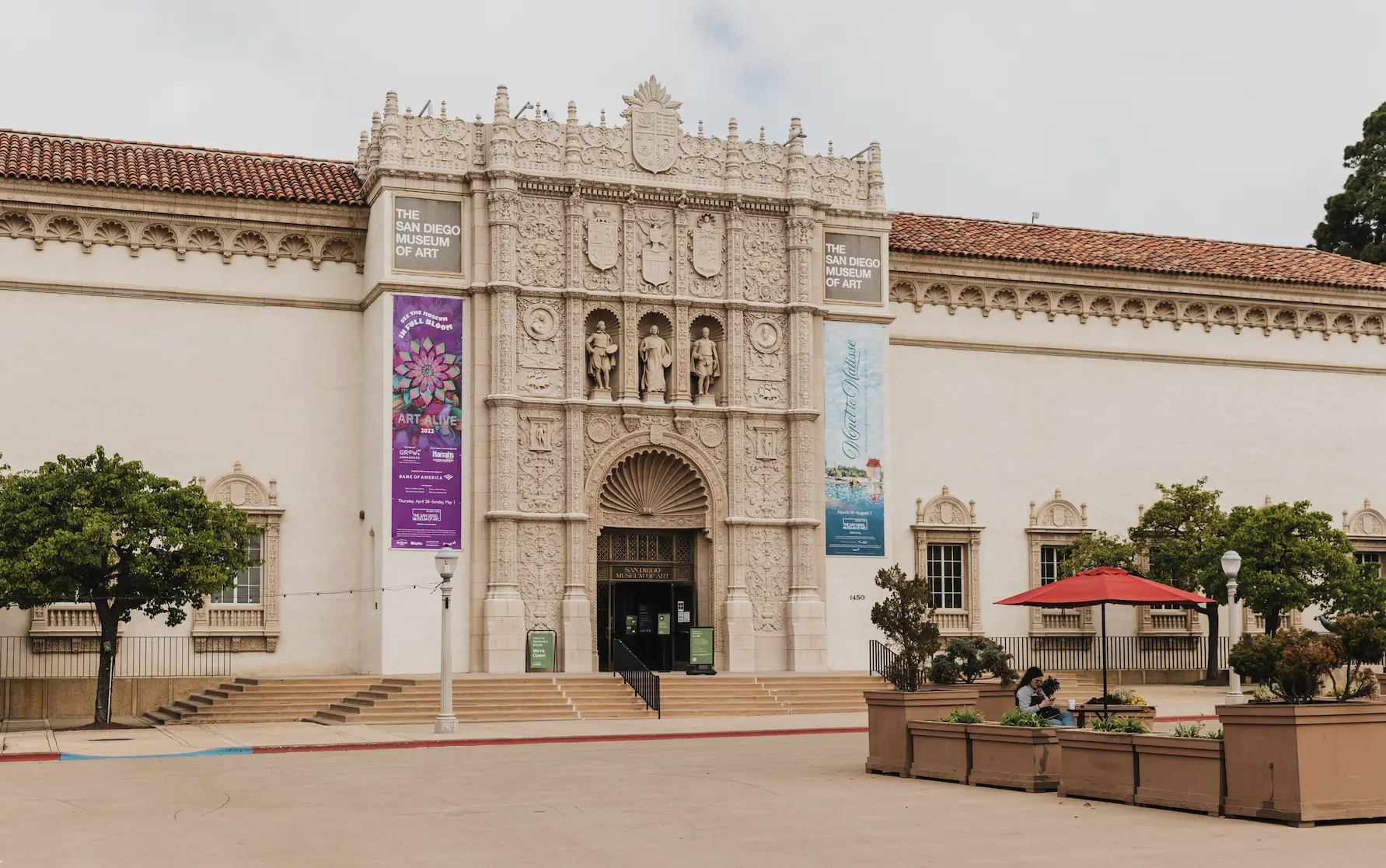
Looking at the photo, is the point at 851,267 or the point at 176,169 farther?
the point at 851,267

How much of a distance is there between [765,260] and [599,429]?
5.52 m

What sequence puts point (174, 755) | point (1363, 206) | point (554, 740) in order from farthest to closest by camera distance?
point (1363, 206), point (554, 740), point (174, 755)

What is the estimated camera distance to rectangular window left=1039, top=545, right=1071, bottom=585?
40.1 m

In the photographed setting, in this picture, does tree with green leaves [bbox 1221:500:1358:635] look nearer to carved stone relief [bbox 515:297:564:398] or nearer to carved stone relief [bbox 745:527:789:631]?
carved stone relief [bbox 745:527:789:631]

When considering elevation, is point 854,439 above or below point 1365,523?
above

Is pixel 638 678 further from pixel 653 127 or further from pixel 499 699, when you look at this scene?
pixel 653 127

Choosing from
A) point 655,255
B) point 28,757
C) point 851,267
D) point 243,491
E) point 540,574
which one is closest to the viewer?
point 28,757

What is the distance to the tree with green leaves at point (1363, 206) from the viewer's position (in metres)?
59.1

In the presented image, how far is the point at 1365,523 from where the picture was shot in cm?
4272

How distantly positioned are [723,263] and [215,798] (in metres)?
21.7

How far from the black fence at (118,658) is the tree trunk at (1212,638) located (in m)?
22.2

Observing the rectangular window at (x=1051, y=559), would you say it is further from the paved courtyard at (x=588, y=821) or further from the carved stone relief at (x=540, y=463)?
the paved courtyard at (x=588, y=821)

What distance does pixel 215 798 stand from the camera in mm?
17125

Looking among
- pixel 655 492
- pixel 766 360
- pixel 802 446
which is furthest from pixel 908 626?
pixel 766 360
